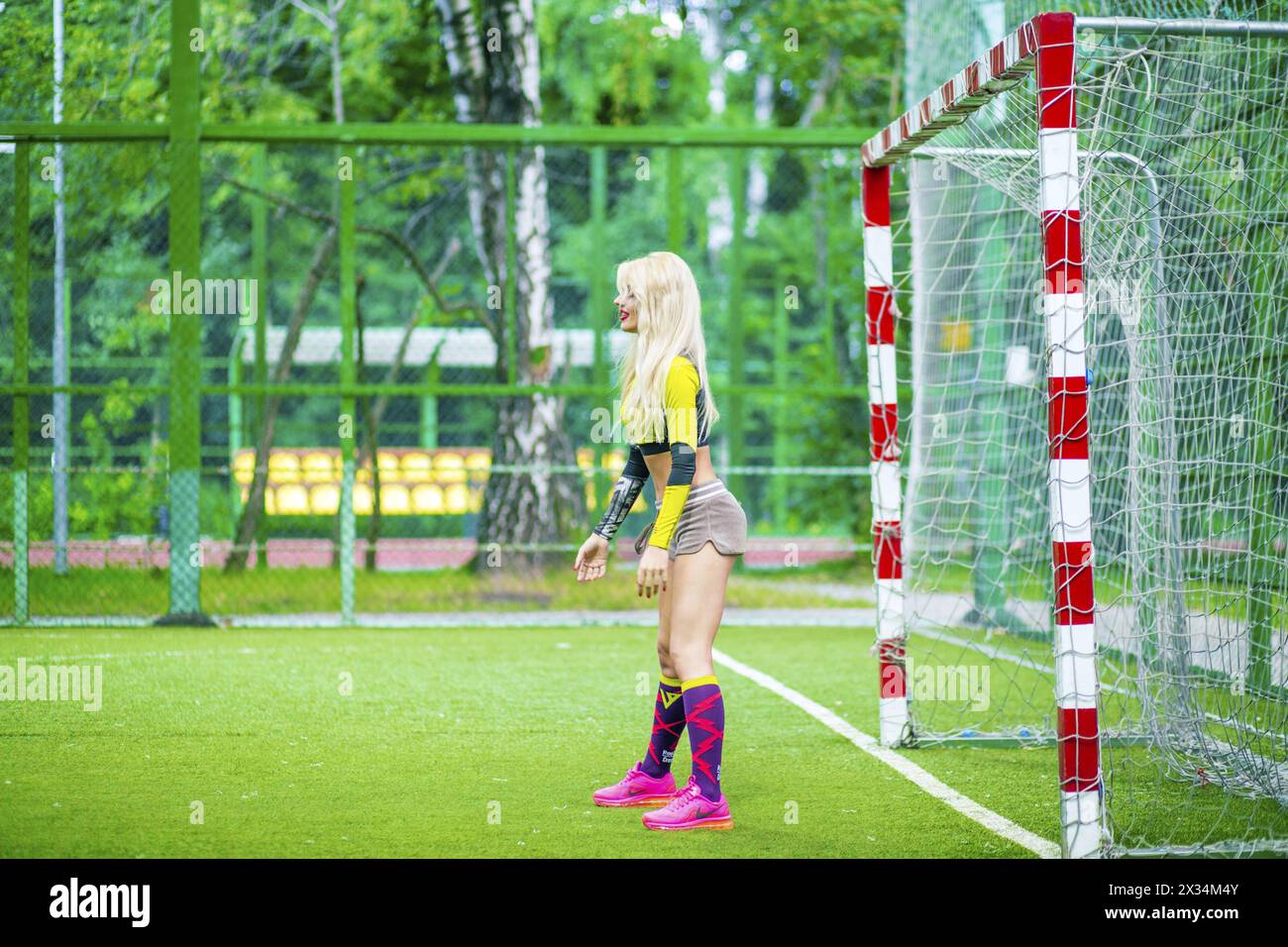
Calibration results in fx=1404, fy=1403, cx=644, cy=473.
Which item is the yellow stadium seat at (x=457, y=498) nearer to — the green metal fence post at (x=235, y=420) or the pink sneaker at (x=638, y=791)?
the green metal fence post at (x=235, y=420)

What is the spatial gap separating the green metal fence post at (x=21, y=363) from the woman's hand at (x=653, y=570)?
769 cm

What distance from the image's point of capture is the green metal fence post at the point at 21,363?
1076 centimetres

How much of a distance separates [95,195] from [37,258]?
1088 mm

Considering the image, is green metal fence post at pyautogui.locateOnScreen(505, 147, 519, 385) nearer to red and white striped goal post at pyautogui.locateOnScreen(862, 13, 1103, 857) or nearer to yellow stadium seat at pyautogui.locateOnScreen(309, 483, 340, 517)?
yellow stadium seat at pyautogui.locateOnScreen(309, 483, 340, 517)

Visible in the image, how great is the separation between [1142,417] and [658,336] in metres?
3.11

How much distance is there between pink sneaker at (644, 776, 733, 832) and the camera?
4.80 meters

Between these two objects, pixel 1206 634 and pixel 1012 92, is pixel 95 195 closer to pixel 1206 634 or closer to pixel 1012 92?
pixel 1012 92

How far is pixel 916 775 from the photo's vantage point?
5.79 metres

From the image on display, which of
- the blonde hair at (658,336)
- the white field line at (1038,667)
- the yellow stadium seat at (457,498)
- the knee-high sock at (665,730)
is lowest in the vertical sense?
the white field line at (1038,667)

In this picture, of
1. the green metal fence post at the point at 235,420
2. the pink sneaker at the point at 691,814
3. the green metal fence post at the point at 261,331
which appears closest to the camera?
the pink sneaker at the point at 691,814

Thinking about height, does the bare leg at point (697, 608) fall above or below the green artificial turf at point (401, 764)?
above

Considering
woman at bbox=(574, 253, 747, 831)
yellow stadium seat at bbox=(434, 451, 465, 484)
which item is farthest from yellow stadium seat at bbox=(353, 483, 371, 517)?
→ woman at bbox=(574, 253, 747, 831)

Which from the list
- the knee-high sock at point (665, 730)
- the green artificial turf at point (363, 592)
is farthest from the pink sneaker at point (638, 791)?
the green artificial turf at point (363, 592)
